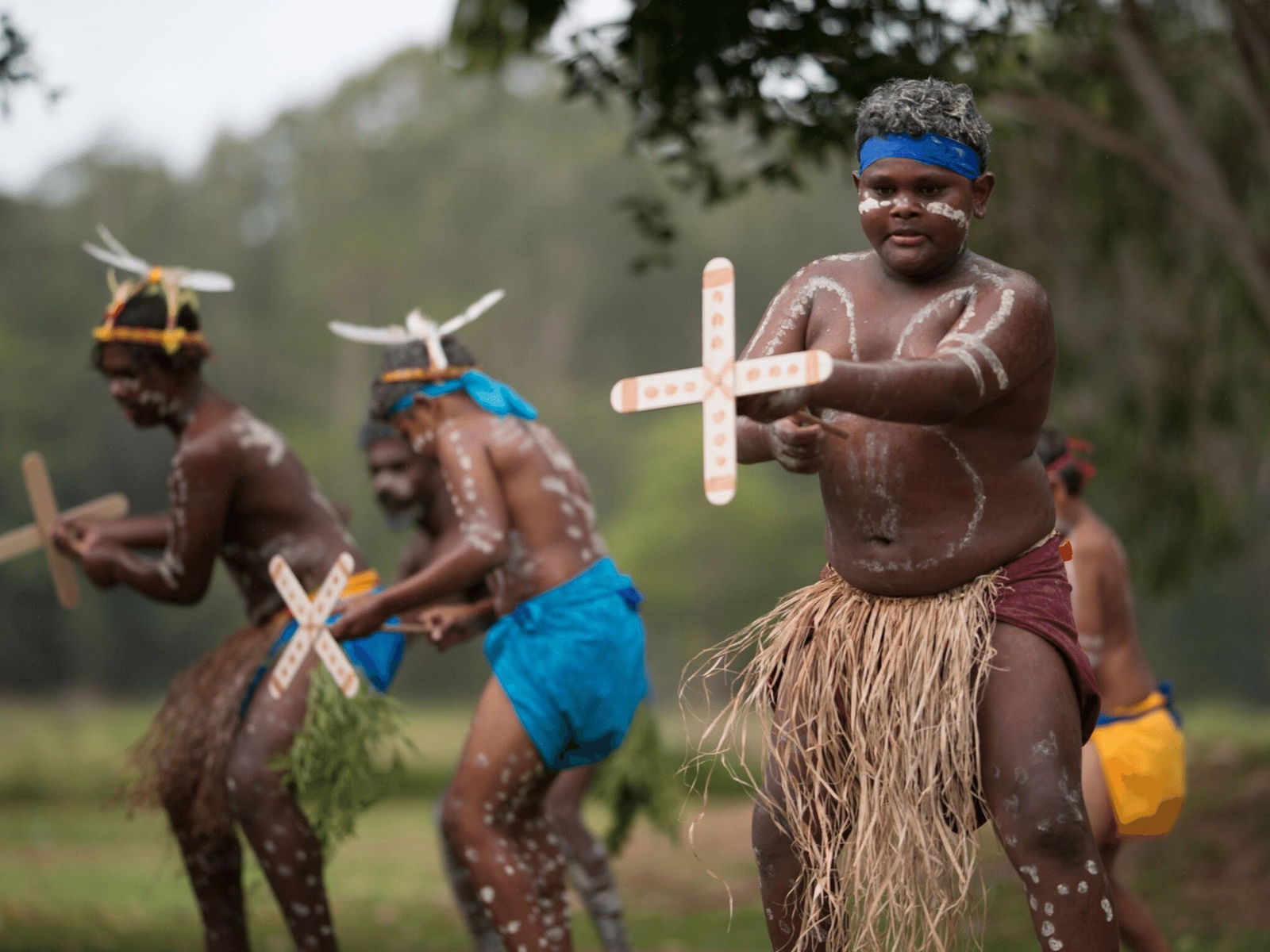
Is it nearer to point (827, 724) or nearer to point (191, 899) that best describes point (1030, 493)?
point (827, 724)

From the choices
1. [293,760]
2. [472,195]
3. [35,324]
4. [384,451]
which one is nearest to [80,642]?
[35,324]

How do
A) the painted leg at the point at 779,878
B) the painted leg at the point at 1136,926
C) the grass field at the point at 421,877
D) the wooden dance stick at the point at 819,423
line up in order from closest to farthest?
Answer: the wooden dance stick at the point at 819,423
the painted leg at the point at 779,878
the painted leg at the point at 1136,926
the grass field at the point at 421,877

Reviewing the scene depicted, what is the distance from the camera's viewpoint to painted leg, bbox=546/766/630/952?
207 inches

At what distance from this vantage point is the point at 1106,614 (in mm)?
4723

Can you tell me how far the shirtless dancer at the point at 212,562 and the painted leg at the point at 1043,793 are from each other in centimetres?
220

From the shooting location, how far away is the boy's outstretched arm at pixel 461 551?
3.93 meters

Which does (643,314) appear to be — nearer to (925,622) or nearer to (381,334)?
(381,334)

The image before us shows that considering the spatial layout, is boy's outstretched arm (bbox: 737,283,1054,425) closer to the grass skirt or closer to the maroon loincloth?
the maroon loincloth

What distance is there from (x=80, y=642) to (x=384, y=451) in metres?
12.3

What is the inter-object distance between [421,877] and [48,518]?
514cm

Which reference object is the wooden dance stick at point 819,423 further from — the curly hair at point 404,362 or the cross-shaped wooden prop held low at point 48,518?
the cross-shaped wooden prop held low at point 48,518

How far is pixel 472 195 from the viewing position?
24312mm

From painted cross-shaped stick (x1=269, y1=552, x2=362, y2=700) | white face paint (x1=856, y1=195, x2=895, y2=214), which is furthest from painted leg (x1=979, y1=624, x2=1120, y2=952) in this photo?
painted cross-shaped stick (x1=269, y1=552, x2=362, y2=700)

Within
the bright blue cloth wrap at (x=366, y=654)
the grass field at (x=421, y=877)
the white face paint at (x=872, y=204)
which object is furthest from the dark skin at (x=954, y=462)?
the bright blue cloth wrap at (x=366, y=654)
